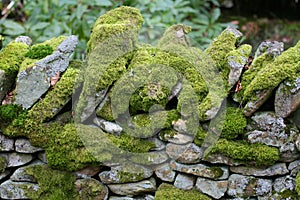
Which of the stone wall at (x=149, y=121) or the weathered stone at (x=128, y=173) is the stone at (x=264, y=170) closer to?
the stone wall at (x=149, y=121)

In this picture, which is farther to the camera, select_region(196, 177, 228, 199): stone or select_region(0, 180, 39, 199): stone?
select_region(0, 180, 39, 199): stone

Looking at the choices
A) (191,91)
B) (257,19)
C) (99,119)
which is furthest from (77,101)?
(257,19)

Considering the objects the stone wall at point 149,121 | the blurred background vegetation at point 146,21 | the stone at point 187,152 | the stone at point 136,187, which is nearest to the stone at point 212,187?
the stone wall at point 149,121

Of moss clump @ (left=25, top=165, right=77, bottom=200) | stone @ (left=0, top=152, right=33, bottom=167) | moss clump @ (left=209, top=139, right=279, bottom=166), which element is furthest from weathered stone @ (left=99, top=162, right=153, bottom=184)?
stone @ (left=0, top=152, right=33, bottom=167)

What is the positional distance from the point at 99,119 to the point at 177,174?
0.55 meters

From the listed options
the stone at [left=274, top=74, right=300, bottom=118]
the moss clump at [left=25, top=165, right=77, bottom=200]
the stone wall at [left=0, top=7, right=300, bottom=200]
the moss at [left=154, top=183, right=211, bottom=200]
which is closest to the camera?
the stone at [left=274, top=74, right=300, bottom=118]

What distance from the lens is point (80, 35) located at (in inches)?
172

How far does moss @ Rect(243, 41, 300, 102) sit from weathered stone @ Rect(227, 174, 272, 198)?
0.44 metres

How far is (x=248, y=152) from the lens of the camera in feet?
7.92

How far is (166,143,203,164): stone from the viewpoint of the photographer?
97.4 inches

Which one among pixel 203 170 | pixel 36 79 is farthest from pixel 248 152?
pixel 36 79

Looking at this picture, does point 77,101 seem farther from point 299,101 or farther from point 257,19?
point 257,19

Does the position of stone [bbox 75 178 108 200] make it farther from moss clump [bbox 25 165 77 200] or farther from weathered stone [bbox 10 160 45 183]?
weathered stone [bbox 10 160 45 183]

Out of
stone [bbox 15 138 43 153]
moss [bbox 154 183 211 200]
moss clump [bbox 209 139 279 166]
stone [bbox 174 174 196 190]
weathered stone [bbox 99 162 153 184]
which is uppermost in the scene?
stone [bbox 15 138 43 153]
